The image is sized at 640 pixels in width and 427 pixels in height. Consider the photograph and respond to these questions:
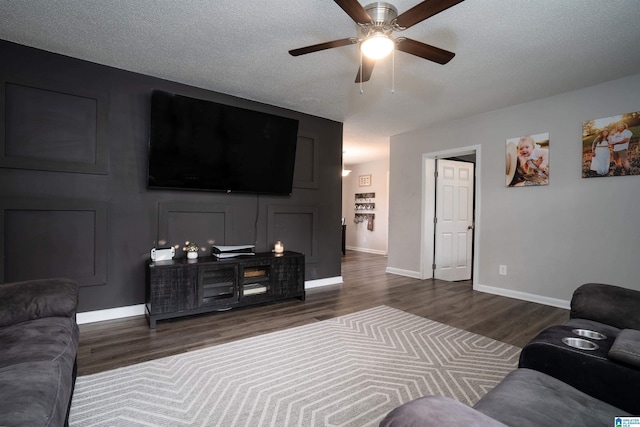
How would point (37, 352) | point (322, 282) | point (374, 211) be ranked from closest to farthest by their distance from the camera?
point (37, 352) → point (322, 282) → point (374, 211)

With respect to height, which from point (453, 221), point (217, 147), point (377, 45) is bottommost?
point (453, 221)

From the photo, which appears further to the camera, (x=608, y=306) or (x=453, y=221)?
→ (x=453, y=221)

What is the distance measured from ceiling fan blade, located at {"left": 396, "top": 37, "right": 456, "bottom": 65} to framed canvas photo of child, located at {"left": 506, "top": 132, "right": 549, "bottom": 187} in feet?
7.87

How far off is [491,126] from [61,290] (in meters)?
4.86

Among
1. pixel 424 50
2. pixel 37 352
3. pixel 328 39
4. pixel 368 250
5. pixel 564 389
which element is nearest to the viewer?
pixel 564 389

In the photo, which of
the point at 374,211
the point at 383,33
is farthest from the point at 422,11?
the point at 374,211

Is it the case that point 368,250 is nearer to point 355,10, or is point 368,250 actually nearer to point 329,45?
point 329,45

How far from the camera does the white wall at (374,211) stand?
26.2ft

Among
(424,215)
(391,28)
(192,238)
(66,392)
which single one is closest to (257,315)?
(192,238)

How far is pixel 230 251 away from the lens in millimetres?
3414

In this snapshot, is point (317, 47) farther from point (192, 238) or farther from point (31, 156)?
point (31, 156)

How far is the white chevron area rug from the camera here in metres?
1.59

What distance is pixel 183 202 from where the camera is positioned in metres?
3.43

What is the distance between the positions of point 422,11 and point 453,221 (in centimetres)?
407
